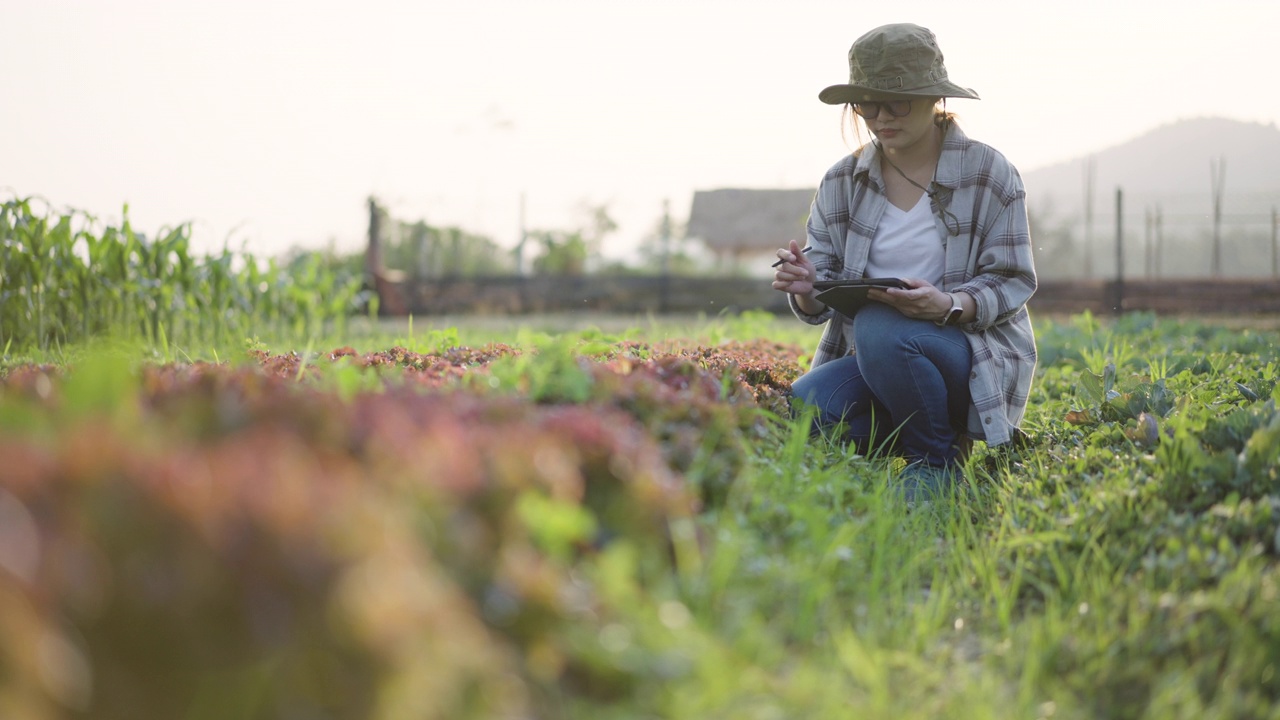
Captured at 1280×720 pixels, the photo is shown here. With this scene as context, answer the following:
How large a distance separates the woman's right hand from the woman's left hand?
0.83 ft

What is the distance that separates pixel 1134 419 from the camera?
3123mm

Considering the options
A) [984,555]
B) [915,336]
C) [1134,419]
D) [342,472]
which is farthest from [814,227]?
[342,472]

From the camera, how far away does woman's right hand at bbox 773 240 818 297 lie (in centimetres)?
341

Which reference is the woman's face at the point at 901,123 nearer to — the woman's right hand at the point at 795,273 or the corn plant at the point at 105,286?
the woman's right hand at the point at 795,273

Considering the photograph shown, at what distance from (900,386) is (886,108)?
39.3 inches

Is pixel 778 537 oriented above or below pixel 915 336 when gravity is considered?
below

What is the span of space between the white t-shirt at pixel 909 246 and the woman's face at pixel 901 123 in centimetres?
27

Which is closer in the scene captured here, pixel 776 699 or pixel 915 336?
pixel 776 699

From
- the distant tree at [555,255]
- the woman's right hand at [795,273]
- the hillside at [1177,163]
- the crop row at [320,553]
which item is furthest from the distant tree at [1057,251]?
the crop row at [320,553]

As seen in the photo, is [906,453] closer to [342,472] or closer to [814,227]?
[814,227]

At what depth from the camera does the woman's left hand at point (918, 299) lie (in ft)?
10.5

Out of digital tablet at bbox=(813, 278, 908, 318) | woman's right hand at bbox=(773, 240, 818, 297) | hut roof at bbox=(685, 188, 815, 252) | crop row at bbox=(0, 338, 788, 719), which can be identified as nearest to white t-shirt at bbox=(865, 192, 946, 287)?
digital tablet at bbox=(813, 278, 908, 318)

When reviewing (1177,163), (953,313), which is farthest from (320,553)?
(1177,163)

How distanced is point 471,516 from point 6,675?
557 mm
